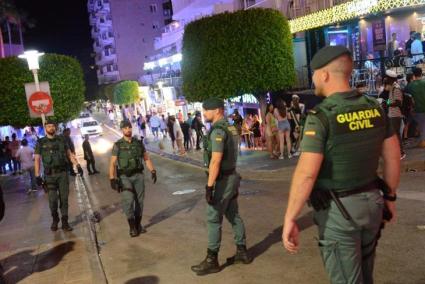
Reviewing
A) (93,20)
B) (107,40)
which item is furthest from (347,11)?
(93,20)

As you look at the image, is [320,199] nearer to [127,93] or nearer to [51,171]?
[51,171]

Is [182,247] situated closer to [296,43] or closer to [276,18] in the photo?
[276,18]

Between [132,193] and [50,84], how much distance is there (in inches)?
655

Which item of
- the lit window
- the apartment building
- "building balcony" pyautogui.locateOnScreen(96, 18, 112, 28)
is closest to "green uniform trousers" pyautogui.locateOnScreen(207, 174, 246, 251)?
the apartment building

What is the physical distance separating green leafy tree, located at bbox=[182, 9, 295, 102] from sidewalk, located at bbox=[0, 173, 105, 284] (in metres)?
7.89

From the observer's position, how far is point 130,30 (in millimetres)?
83625

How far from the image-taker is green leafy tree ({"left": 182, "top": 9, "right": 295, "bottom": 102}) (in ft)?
59.3

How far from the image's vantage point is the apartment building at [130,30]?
83.5 metres

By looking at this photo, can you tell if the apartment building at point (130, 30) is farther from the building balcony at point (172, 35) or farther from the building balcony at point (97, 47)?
the building balcony at point (172, 35)

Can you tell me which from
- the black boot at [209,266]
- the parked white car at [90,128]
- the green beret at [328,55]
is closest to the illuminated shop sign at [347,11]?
the black boot at [209,266]

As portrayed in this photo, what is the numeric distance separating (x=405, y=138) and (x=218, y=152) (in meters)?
9.63

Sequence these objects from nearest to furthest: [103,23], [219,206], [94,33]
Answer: [219,206], [103,23], [94,33]

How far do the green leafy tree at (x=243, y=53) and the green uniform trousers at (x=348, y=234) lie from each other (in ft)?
49.9

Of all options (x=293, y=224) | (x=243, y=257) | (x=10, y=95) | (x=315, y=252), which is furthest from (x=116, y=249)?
(x=10, y=95)
